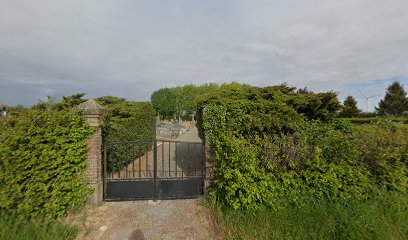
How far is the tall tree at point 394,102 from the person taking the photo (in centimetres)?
3067

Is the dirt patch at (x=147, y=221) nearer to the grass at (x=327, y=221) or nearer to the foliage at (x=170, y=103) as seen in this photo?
the grass at (x=327, y=221)

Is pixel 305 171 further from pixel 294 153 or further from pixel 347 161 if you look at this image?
pixel 347 161

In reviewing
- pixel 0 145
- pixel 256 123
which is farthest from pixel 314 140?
pixel 0 145

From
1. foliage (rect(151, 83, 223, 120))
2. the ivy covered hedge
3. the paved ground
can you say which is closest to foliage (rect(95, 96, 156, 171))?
the paved ground

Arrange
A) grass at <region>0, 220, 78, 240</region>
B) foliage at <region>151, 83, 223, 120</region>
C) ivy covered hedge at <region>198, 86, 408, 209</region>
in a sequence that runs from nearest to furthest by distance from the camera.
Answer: grass at <region>0, 220, 78, 240</region>
ivy covered hedge at <region>198, 86, 408, 209</region>
foliage at <region>151, 83, 223, 120</region>

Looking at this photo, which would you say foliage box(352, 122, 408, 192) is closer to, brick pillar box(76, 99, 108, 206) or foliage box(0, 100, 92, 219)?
brick pillar box(76, 99, 108, 206)

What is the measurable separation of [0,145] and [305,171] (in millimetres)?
5353

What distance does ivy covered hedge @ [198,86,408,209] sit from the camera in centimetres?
341

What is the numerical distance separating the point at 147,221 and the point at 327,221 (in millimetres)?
3118

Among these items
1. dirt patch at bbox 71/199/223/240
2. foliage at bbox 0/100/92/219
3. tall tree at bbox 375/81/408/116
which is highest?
tall tree at bbox 375/81/408/116

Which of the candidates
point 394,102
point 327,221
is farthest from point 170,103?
point 327,221

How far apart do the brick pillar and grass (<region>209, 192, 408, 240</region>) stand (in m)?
2.60

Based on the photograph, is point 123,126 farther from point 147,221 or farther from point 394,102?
point 394,102

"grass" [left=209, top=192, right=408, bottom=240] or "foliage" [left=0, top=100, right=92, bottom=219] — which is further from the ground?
"foliage" [left=0, top=100, right=92, bottom=219]
